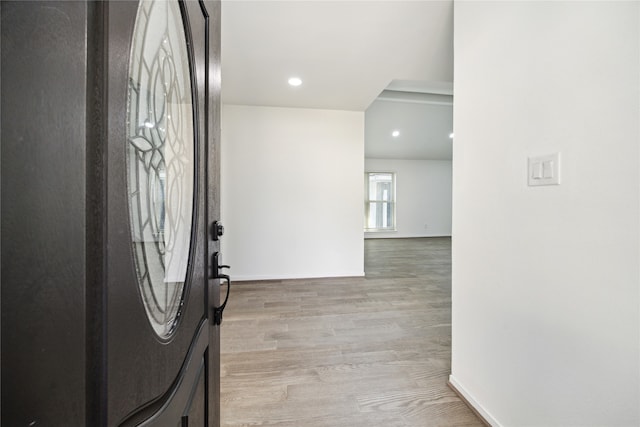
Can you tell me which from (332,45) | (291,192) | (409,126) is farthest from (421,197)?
(332,45)

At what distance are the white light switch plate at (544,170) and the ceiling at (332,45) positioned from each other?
4.61 feet

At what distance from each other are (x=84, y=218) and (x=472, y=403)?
1953 millimetres

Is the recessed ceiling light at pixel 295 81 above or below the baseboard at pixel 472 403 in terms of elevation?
above

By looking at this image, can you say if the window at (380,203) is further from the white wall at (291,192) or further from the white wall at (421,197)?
the white wall at (291,192)

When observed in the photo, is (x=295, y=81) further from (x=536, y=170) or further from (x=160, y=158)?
(x=160, y=158)

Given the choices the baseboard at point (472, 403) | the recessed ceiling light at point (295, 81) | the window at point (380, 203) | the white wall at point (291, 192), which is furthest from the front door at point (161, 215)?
the window at point (380, 203)

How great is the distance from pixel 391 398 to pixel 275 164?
3.17 m

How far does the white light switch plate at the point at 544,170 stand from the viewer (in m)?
1.03

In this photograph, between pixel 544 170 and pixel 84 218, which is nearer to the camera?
pixel 84 218

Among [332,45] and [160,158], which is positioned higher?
[332,45]

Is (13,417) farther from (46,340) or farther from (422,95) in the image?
(422,95)

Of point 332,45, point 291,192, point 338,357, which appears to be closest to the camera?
point 338,357

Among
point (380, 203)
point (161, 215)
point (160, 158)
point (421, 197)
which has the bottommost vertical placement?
point (161, 215)

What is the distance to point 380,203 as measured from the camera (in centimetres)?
866
